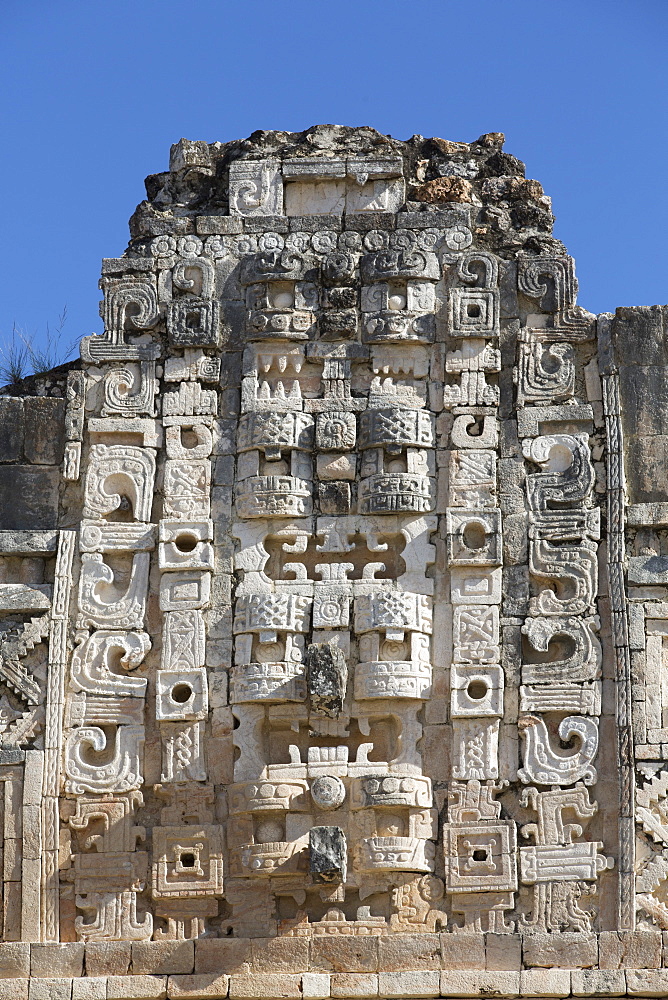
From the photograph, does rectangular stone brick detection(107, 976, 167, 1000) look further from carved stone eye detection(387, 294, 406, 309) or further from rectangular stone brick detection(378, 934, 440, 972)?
carved stone eye detection(387, 294, 406, 309)

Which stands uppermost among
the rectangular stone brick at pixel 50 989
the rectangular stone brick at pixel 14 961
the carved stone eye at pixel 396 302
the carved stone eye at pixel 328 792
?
the carved stone eye at pixel 396 302

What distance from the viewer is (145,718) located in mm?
11266

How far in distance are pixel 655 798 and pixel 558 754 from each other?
2.15 ft

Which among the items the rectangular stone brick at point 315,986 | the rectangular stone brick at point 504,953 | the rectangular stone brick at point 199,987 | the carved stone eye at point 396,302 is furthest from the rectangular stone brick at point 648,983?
the carved stone eye at point 396,302

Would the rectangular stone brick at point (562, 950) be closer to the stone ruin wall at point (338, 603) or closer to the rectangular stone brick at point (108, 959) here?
the stone ruin wall at point (338, 603)

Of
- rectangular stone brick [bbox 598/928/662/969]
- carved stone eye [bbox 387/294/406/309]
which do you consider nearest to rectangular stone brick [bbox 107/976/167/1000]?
rectangular stone brick [bbox 598/928/662/969]

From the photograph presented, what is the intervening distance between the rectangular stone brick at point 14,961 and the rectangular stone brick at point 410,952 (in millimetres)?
2174

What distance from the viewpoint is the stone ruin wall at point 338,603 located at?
10.7m

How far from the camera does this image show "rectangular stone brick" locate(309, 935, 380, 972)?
34.6 ft

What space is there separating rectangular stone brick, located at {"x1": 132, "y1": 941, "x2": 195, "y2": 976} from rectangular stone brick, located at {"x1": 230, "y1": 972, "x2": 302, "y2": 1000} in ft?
1.07

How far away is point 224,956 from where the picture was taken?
34.9 ft

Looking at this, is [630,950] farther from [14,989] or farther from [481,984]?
[14,989]

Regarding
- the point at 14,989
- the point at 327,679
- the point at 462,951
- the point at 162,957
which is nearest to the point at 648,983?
the point at 462,951

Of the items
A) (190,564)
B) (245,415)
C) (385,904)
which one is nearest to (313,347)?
(245,415)
